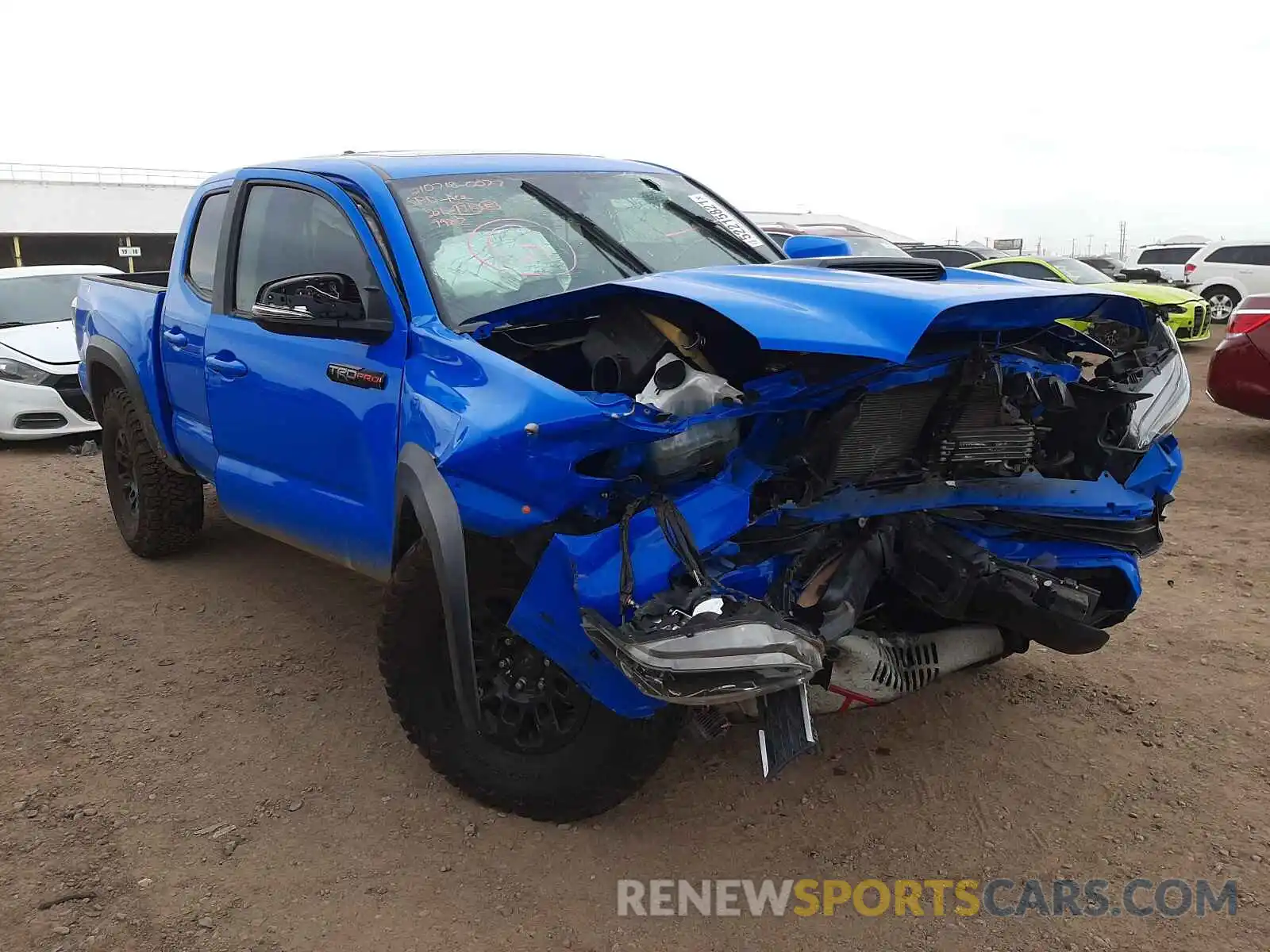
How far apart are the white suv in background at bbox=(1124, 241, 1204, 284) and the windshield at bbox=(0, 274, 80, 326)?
63.3ft

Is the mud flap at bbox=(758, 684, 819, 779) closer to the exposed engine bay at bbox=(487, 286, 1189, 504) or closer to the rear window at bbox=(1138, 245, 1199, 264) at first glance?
the exposed engine bay at bbox=(487, 286, 1189, 504)

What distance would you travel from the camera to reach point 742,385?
2.59 m

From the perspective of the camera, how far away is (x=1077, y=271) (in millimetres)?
15414

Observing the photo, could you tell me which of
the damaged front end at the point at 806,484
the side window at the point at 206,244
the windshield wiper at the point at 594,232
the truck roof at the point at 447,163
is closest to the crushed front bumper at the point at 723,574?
the damaged front end at the point at 806,484

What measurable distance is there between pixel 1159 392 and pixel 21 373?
874 centimetres

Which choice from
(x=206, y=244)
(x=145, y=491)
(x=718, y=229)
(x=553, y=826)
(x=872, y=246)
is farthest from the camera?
(x=872, y=246)

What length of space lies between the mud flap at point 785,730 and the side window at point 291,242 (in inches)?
76.2

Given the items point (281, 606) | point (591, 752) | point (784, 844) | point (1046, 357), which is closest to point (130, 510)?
point (281, 606)

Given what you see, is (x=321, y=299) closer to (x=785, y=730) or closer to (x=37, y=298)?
(x=785, y=730)

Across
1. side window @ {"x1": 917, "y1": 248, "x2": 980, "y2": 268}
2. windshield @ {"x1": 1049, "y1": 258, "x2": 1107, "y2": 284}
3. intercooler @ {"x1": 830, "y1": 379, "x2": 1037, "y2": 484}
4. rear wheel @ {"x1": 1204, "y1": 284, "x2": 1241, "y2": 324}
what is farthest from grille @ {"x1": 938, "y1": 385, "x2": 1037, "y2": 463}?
rear wheel @ {"x1": 1204, "y1": 284, "x2": 1241, "y2": 324}

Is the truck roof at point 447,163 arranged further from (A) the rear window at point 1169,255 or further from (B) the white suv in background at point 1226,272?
(A) the rear window at point 1169,255

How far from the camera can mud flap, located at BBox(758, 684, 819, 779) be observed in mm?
2430

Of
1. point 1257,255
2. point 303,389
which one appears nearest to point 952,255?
point 1257,255

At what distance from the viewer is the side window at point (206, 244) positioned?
442 cm
